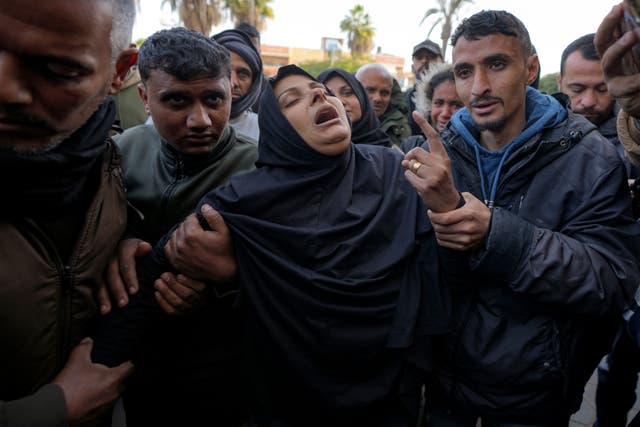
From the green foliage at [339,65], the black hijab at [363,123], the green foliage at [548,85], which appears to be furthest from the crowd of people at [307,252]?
the green foliage at [339,65]

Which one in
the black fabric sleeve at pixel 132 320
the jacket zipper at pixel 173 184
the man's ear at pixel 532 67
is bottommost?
the black fabric sleeve at pixel 132 320

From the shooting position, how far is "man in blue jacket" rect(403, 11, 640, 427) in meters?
1.52

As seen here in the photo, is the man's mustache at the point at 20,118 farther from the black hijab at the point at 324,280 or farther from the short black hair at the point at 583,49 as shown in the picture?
the short black hair at the point at 583,49

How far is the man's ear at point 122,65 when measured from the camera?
4.45 feet

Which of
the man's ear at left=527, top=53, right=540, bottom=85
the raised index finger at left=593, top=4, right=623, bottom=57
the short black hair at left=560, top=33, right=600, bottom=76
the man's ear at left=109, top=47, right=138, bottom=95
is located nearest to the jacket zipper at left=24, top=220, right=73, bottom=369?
the man's ear at left=109, top=47, right=138, bottom=95

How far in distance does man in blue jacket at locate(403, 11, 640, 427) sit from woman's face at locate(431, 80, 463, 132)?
163cm

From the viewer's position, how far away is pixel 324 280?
1.59 meters

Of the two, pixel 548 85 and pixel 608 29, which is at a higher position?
pixel 608 29

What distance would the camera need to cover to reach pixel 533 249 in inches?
60.4

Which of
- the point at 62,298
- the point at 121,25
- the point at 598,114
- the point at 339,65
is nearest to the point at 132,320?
the point at 62,298

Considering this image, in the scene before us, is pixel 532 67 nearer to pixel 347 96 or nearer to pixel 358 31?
pixel 347 96

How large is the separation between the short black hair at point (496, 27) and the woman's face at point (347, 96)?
1.39m

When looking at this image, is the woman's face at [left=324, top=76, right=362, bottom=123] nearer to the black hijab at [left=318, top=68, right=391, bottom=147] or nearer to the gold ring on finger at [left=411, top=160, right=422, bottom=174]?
the black hijab at [left=318, top=68, right=391, bottom=147]

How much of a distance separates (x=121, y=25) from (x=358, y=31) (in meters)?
42.0
